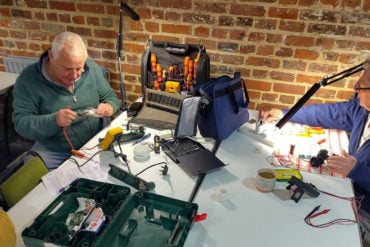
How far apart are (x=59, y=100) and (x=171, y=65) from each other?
0.75 m

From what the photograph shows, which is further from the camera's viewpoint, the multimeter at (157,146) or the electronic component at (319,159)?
the multimeter at (157,146)

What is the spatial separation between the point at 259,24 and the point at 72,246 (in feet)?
5.75

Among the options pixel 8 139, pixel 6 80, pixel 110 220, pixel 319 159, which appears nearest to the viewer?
pixel 110 220

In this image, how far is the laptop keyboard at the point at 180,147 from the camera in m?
1.57

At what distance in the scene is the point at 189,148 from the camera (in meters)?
1.63

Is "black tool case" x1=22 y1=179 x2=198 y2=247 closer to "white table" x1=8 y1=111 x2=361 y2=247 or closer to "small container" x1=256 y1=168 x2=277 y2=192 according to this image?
"white table" x1=8 y1=111 x2=361 y2=247

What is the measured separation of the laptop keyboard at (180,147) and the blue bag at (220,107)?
14cm


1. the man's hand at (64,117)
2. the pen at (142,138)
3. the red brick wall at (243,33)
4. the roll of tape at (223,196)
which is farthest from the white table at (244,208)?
the red brick wall at (243,33)

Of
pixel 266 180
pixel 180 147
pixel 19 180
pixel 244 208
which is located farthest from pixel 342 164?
pixel 19 180

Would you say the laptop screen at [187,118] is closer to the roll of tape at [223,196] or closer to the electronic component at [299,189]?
the roll of tape at [223,196]

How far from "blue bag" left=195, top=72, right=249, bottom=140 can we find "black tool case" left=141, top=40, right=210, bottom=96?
0.31m

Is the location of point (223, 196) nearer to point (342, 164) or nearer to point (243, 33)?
point (342, 164)

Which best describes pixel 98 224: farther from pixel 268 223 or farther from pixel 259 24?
pixel 259 24

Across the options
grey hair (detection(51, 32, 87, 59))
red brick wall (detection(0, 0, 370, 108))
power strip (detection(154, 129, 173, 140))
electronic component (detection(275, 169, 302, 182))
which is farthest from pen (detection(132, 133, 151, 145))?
red brick wall (detection(0, 0, 370, 108))
